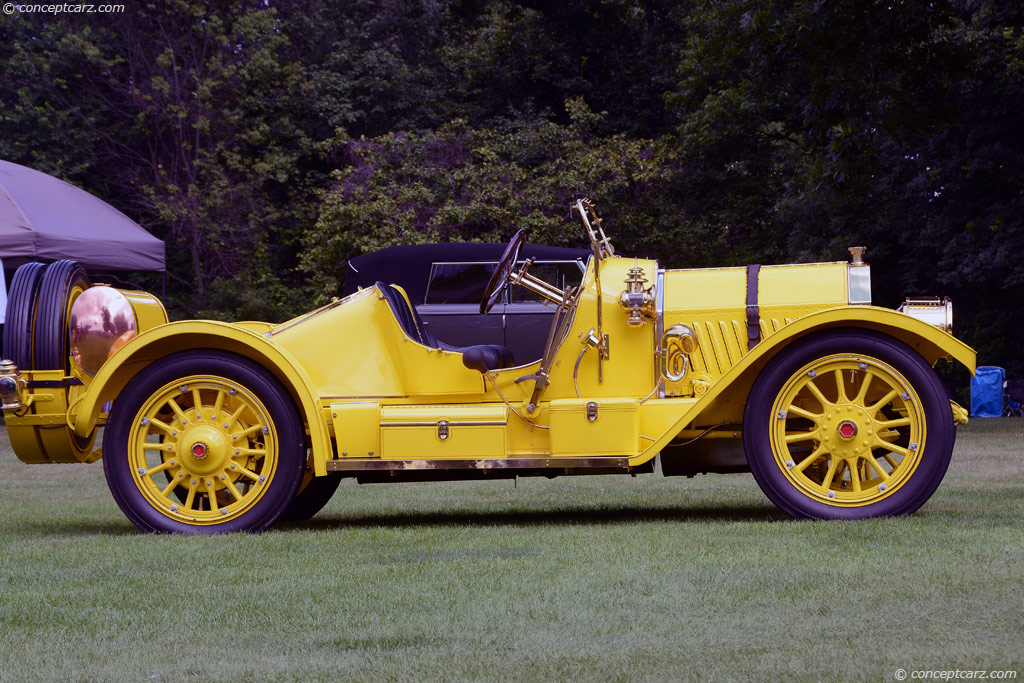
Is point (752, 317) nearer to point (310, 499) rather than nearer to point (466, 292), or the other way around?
point (310, 499)

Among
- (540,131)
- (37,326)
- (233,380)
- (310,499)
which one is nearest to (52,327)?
(37,326)

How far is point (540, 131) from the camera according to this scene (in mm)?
23875

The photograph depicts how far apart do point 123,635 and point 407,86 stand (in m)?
25.8

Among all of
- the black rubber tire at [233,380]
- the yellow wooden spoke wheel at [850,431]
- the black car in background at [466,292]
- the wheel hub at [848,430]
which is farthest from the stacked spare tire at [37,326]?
the black car in background at [466,292]

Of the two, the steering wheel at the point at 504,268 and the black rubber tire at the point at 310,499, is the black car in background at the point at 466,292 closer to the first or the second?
the black rubber tire at the point at 310,499

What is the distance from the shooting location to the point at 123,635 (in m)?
3.78

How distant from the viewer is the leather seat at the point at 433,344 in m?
6.35

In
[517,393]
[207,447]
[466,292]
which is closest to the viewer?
[207,447]

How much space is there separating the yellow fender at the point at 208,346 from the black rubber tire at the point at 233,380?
7 centimetres

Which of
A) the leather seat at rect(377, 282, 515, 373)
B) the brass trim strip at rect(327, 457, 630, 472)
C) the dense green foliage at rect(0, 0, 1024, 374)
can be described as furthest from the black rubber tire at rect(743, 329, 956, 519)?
the dense green foliage at rect(0, 0, 1024, 374)

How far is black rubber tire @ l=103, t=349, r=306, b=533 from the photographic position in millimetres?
6184

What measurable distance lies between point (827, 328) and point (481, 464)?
6.06 feet

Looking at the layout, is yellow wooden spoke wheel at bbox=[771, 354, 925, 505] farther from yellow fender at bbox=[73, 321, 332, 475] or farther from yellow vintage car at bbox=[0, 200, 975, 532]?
yellow fender at bbox=[73, 321, 332, 475]

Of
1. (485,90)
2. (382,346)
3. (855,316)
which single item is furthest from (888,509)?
(485,90)
